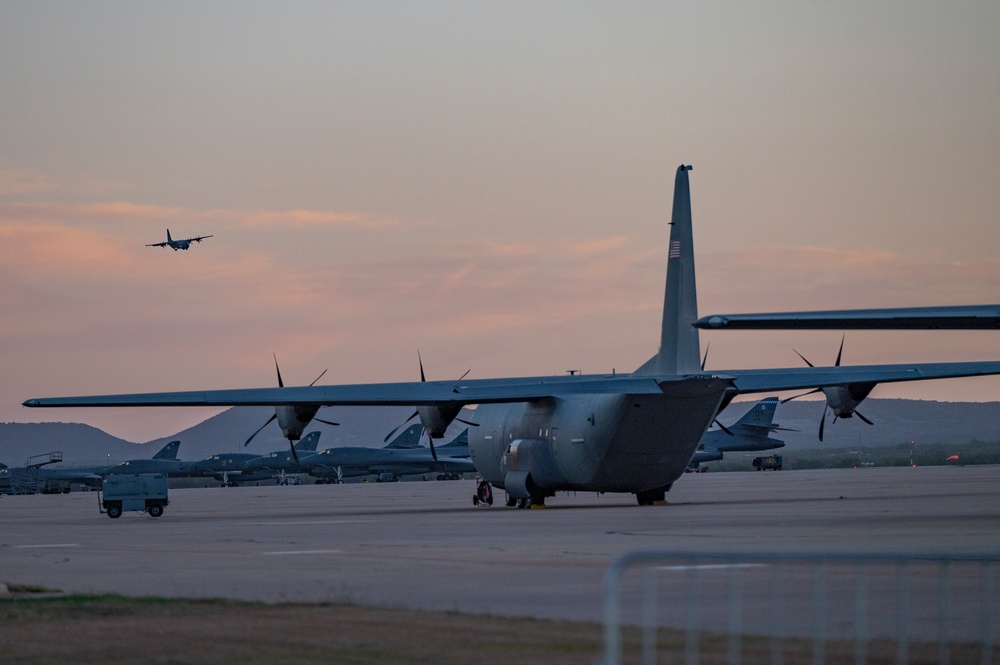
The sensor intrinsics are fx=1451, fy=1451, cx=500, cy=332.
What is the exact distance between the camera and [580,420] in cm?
4244

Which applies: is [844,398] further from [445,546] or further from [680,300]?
[445,546]

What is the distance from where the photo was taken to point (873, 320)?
15.9 meters

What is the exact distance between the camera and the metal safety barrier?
1080 cm

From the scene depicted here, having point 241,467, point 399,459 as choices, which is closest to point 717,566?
point 399,459

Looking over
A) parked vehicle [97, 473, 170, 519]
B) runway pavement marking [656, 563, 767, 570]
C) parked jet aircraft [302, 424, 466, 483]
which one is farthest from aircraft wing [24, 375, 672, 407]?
parked jet aircraft [302, 424, 466, 483]

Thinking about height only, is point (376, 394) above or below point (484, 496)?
above

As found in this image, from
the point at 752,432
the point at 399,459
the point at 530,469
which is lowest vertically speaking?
the point at 530,469

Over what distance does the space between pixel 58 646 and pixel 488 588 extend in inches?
231

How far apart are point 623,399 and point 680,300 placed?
10.7ft

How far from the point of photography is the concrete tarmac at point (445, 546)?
57.7 ft

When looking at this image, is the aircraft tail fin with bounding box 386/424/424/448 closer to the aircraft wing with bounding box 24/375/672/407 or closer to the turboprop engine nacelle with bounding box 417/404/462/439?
the turboprop engine nacelle with bounding box 417/404/462/439

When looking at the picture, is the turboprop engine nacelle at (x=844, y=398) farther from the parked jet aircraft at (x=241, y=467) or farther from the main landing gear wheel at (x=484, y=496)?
the parked jet aircraft at (x=241, y=467)

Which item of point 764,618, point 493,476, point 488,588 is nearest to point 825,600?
point 764,618

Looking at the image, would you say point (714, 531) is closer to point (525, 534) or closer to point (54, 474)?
point (525, 534)
